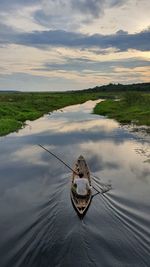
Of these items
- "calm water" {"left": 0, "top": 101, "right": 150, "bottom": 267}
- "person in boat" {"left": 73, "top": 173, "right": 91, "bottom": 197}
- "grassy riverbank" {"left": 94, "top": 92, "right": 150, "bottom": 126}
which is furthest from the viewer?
"grassy riverbank" {"left": 94, "top": 92, "right": 150, "bottom": 126}

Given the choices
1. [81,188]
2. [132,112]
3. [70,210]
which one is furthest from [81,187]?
[132,112]

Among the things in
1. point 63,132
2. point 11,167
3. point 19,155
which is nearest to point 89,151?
point 19,155

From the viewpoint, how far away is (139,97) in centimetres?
10181

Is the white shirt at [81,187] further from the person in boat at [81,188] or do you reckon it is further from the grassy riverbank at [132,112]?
the grassy riverbank at [132,112]

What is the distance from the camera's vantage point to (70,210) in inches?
933

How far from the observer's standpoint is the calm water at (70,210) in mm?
17609

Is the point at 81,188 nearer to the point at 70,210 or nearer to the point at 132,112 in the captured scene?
the point at 70,210

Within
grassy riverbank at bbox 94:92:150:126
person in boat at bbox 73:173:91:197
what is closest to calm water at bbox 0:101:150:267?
person in boat at bbox 73:173:91:197

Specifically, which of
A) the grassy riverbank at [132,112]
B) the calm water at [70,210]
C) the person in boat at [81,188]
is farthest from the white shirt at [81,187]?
the grassy riverbank at [132,112]

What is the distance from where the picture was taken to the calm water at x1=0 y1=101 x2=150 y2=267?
17609 mm

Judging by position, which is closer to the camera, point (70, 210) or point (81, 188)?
point (70, 210)

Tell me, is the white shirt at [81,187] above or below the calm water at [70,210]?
above

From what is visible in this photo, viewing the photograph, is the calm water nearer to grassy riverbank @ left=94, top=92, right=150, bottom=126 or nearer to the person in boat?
the person in boat

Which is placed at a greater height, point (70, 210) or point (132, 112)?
point (132, 112)
